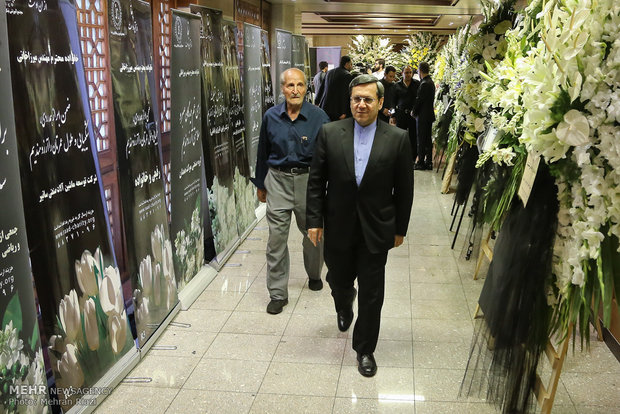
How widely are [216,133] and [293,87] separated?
1.04 metres

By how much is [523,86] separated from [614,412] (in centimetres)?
164

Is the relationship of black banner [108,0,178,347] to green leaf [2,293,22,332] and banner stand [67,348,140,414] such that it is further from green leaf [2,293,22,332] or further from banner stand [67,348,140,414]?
green leaf [2,293,22,332]

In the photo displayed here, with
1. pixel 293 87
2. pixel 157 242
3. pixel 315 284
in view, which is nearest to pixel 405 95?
pixel 315 284

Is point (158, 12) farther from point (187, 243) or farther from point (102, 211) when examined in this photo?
point (102, 211)

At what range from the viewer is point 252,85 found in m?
5.86

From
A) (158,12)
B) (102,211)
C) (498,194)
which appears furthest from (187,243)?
(498,194)

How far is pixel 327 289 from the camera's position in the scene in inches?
176

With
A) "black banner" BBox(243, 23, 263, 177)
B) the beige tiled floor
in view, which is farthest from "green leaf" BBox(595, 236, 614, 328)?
"black banner" BBox(243, 23, 263, 177)

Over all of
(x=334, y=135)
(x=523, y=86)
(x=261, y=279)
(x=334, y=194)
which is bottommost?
(x=261, y=279)

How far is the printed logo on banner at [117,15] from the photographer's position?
→ 2902 mm

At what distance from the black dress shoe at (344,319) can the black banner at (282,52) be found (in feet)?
12.4

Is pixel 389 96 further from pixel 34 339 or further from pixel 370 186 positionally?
pixel 34 339

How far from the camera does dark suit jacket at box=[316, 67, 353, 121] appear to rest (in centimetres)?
852

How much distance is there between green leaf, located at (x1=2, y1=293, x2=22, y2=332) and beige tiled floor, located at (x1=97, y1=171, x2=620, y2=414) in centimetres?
88
